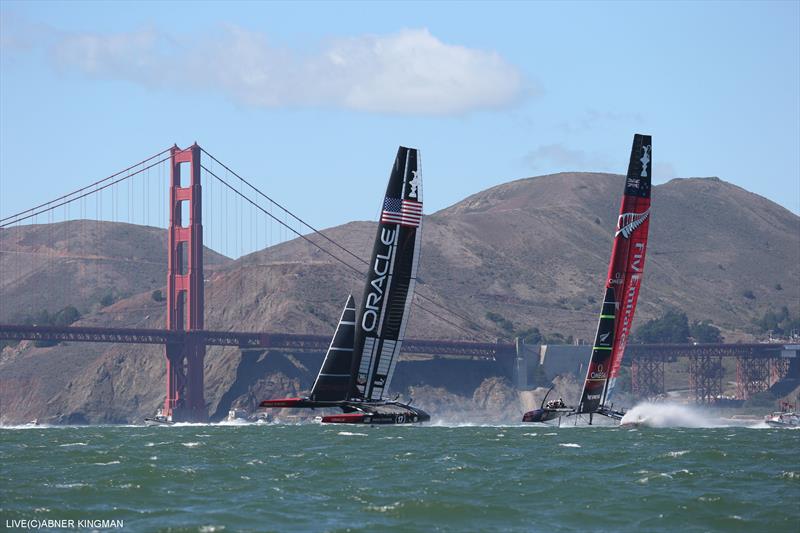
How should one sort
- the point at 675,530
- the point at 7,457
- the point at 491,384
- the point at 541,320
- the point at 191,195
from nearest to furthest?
1. the point at 675,530
2. the point at 7,457
3. the point at 191,195
4. the point at 491,384
5. the point at 541,320

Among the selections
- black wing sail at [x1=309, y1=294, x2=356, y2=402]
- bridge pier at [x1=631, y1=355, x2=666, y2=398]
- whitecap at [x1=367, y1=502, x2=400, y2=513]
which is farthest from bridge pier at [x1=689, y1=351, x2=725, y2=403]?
whitecap at [x1=367, y1=502, x2=400, y2=513]

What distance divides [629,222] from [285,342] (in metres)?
61.0

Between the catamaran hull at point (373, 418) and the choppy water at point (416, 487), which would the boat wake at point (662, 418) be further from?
the catamaran hull at point (373, 418)

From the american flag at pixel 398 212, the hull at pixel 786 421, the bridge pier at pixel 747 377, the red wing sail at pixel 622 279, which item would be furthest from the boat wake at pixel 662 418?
the bridge pier at pixel 747 377

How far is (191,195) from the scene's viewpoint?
10881cm

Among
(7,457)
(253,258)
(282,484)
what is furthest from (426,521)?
(253,258)

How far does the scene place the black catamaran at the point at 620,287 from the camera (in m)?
53.2

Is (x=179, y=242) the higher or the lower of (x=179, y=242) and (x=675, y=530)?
the higher

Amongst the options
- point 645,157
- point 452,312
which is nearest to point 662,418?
point 645,157

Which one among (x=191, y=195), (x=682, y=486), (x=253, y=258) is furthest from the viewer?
(x=253, y=258)

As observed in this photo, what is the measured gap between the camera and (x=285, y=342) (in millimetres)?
111938

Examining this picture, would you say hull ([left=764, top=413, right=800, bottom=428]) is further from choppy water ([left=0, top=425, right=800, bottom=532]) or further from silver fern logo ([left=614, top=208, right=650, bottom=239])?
choppy water ([left=0, top=425, right=800, bottom=532])

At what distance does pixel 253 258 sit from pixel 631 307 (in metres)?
132

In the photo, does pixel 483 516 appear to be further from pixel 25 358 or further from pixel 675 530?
pixel 25 358
